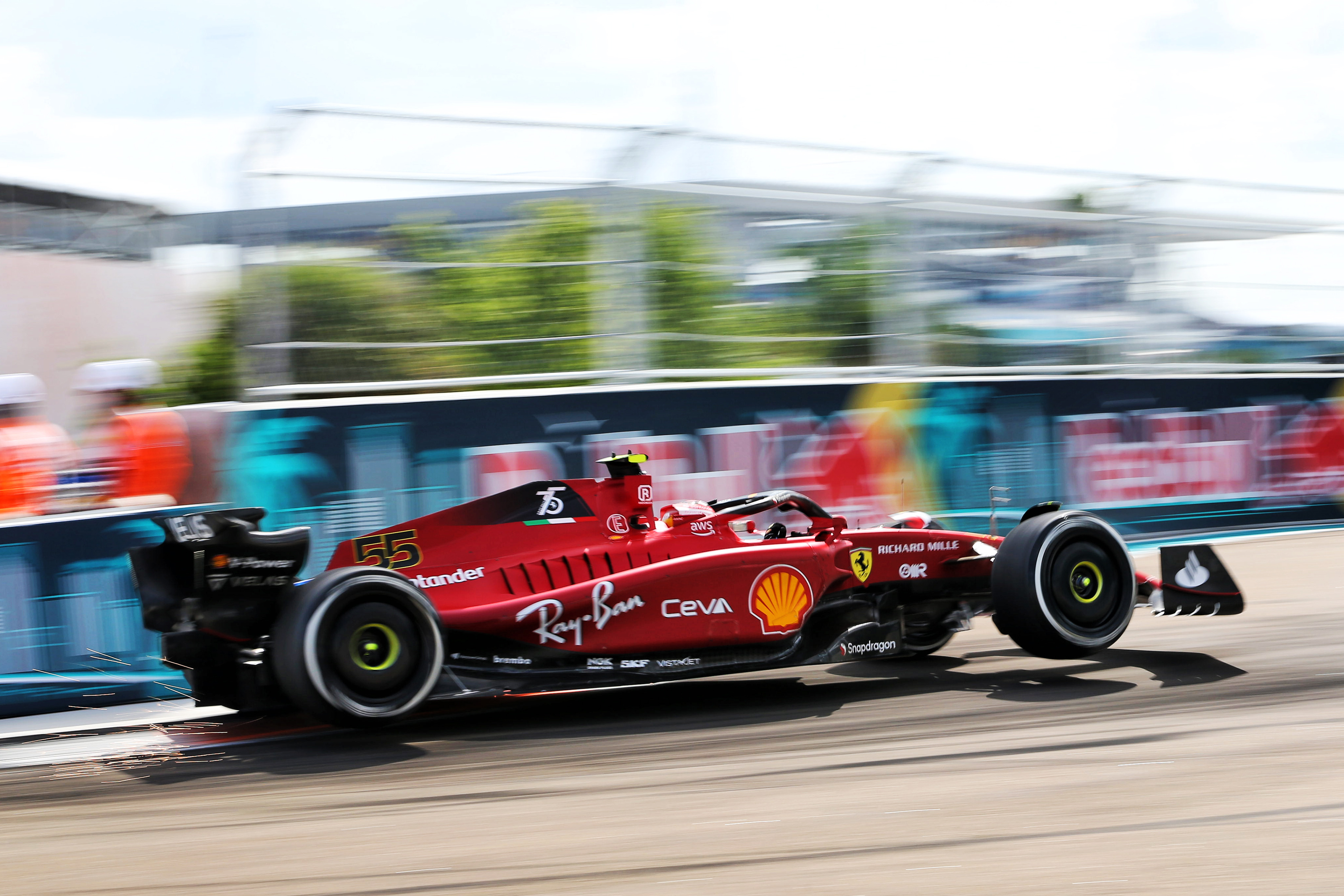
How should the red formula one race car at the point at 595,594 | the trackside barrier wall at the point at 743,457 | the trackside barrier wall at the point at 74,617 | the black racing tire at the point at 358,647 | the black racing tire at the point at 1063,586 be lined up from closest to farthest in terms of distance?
1. the black racing tire at the point at 358,647
2. the red formula one race car at the point at 595,594
3. the black racing tire at the point at 1063,586
4. the trackside barrier wall at the point at 74,617
5. the trackside barrier wall at the point at 743,457

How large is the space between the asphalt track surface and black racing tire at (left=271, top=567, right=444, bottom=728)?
0.74 ft

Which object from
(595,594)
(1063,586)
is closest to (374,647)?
(595,594)

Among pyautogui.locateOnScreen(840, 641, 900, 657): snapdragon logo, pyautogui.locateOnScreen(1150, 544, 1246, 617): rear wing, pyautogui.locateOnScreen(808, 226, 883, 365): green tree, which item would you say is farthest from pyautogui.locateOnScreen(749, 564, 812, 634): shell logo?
pyautogui.locateOnScreen(808, 226, 883, 365): green tree

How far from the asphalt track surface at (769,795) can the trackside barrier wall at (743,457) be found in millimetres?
1075

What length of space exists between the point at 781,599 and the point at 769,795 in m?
1.76

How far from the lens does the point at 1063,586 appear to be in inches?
256

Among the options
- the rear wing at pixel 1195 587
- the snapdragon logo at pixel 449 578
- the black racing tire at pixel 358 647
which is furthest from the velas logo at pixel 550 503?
the rear wing at pixel 1195 587

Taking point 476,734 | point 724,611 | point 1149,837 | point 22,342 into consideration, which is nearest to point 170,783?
point 476,734

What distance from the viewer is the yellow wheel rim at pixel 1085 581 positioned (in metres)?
6.55

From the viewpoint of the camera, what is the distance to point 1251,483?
12125 millimetres

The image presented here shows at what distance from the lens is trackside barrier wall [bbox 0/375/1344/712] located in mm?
6832

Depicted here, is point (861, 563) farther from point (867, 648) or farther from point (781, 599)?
point (781, 599)

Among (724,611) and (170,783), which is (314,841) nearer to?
(170,783)

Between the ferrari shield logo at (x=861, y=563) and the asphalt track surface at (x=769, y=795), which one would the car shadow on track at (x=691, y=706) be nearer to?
the asphalt track surface at (x=769, y=795)
